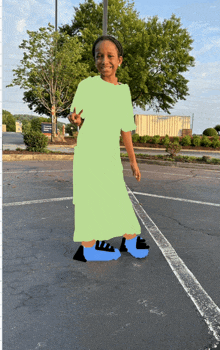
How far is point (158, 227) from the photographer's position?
196 inches

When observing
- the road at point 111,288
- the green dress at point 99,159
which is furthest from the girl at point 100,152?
the road at point 111,288

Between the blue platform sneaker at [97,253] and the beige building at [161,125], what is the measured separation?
1407 inches

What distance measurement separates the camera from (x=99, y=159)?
11.1ft

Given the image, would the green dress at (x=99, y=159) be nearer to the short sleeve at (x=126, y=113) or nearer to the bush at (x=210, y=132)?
the short sleeve at (x=126, y=113)

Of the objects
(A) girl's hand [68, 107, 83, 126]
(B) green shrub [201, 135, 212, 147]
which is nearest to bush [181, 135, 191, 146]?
(B) green shrub [201, 135, 212, 147]

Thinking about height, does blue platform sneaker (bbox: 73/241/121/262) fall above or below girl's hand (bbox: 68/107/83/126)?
below

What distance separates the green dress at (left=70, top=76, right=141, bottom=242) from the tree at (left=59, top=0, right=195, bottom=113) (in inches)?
1232

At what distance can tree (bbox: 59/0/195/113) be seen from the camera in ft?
112

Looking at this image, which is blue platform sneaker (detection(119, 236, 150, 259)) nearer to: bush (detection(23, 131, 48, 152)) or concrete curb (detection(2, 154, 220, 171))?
concrete curb (detection(2, 154, 220, 171))

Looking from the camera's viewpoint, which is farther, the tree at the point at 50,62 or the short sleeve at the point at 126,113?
the tree at the point at 50,62

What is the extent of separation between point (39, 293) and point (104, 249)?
947 millimetres

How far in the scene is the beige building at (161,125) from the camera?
39.2 metres

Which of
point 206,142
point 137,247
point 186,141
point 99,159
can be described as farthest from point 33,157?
point 206,142

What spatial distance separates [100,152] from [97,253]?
108 cm
